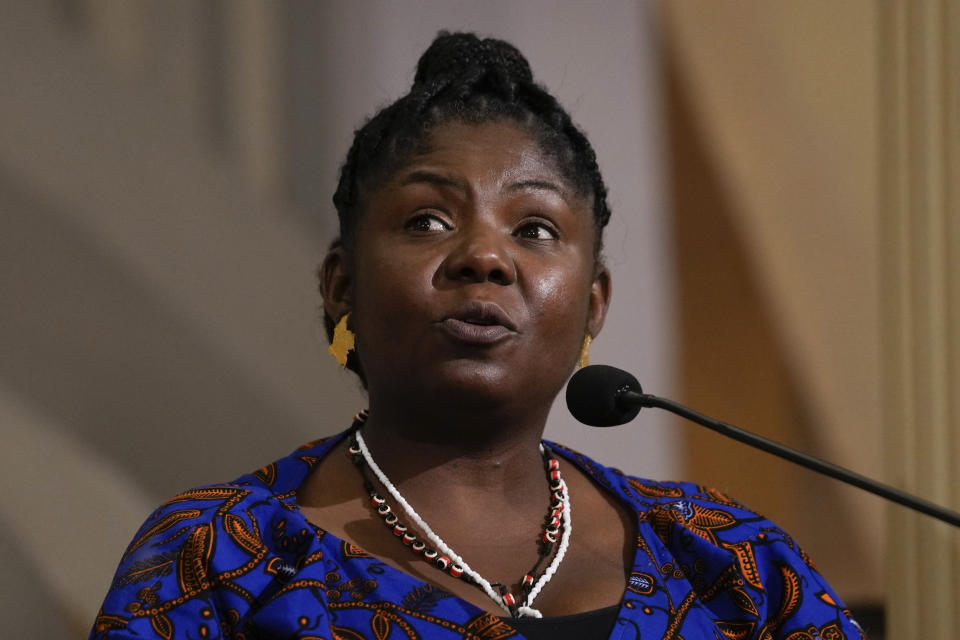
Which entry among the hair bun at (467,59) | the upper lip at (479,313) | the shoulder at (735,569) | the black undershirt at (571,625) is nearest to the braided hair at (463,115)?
the hair bun at (467,59)

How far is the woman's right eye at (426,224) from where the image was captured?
4.28 ft

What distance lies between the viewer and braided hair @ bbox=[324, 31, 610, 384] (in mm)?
1376

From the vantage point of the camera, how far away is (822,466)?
0.98m

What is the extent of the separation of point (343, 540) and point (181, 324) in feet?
2.56

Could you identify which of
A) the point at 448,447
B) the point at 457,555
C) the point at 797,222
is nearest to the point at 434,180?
the point at 448,447

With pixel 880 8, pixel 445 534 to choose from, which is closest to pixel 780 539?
pixel 445 534

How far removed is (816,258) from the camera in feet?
8.04

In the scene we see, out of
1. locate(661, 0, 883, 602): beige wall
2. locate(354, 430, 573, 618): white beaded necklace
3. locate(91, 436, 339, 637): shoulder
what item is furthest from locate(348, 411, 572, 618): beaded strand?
locate(661, 0, 883, 602): beige wall

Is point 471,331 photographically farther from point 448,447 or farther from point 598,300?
point 598,300

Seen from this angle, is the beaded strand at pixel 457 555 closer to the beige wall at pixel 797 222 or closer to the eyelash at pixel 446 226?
the eyelash at pixel 446 226

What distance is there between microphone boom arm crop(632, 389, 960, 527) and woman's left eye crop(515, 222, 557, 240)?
0.31 m

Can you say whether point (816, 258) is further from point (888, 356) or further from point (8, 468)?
point (8, 468)

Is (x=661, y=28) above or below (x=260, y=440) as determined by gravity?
above

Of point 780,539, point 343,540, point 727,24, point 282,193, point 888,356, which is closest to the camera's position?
point 343,540
